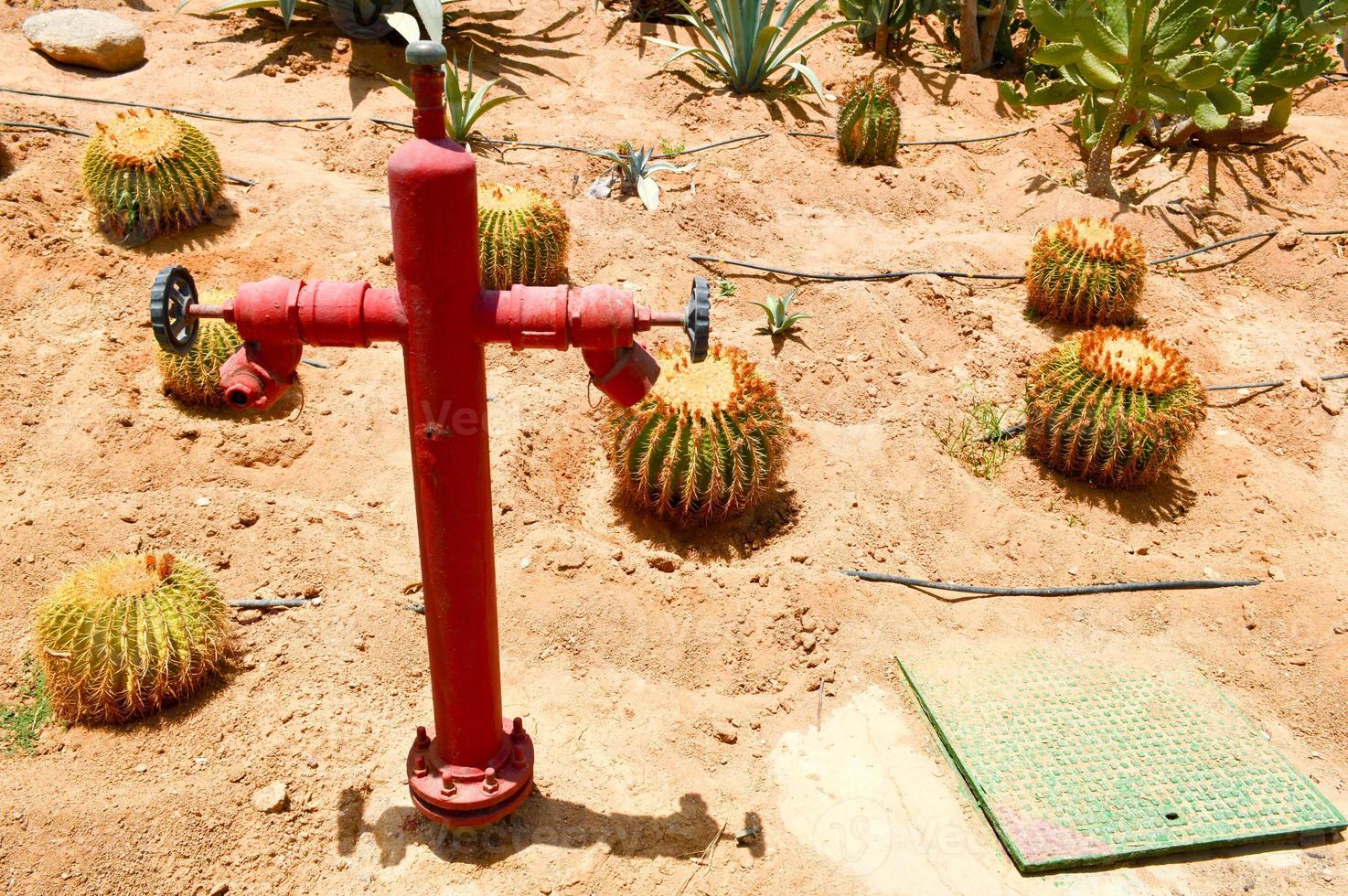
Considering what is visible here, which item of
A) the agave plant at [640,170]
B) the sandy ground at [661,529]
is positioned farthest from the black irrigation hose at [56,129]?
the agave plant at [640,170]

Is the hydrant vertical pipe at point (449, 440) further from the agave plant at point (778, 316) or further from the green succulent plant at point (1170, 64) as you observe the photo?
the green succulent plant at point (1170, 64)

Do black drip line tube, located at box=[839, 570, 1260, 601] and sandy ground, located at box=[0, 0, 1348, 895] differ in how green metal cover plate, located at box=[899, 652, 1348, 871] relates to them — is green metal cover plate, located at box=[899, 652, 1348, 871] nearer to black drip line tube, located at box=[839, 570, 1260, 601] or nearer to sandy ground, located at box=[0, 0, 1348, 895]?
sandy ground, located at box=[0, 0, 1348, 895]

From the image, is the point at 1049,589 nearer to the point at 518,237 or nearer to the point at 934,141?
the point at 518,237

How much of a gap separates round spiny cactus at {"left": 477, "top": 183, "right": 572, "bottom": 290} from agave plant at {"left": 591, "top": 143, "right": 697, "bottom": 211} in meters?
1.21

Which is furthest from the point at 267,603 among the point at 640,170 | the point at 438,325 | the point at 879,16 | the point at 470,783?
the point at 879,16

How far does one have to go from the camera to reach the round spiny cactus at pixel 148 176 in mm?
5984

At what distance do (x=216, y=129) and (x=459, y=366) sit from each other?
6.01 metres

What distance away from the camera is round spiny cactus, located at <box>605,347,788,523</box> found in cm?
436

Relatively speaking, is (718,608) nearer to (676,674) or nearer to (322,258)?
(676,674)

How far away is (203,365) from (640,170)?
128 inches

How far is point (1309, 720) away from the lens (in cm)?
388

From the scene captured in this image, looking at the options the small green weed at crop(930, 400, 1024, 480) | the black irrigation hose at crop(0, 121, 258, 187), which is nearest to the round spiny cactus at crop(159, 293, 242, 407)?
the black irrigation hose at crop(0, 121, 258, 187)

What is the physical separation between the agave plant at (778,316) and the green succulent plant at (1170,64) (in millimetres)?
2947

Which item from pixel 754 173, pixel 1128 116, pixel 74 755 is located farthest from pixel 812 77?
pixel 74 755
